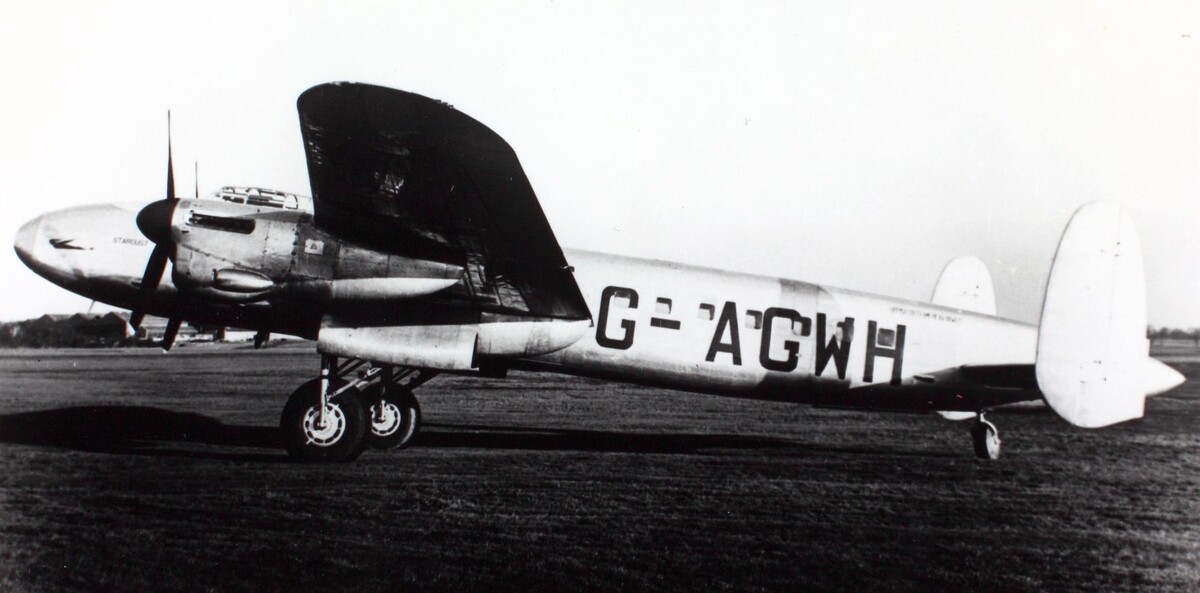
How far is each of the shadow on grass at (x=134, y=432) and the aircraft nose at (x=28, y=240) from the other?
2.02m

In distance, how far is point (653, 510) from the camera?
6.40m

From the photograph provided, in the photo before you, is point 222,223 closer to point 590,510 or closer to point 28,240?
point 28,240

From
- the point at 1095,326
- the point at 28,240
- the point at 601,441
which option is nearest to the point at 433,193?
the point at 28,240

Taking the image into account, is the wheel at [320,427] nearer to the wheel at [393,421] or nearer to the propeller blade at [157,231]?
the wheel at [393,421]

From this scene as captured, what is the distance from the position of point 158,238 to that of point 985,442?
928 centimetres

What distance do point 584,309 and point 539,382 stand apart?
13827 millimetres

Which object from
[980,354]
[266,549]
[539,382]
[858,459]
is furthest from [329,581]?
[539,382]

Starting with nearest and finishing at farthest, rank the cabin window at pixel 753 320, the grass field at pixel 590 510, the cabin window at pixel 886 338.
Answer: the grass field at pixel 590 510
the cabin window at pixel 753 320
the cabin window at pixel 886 338

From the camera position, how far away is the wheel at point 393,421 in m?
9.05

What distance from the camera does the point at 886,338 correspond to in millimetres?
9320

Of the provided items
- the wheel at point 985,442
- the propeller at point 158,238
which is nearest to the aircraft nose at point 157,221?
the propeller at point 158,238

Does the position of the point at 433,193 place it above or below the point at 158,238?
above

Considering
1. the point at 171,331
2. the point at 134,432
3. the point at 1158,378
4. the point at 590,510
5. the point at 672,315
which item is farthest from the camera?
the point at 134,432

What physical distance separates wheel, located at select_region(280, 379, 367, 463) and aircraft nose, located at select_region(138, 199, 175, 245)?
1.92 metres
